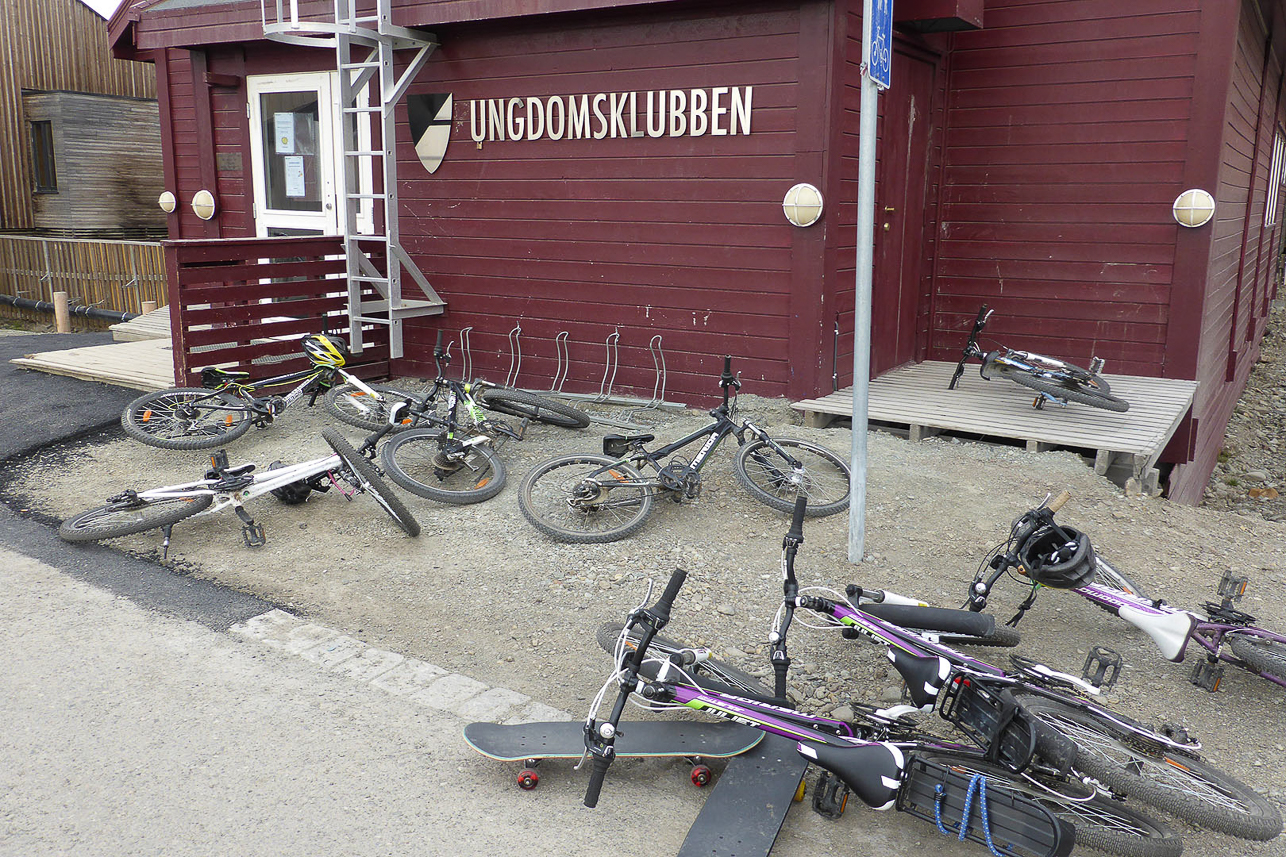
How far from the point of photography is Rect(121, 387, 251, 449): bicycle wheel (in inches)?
281

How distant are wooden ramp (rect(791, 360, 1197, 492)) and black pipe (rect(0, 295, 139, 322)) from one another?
11772mm

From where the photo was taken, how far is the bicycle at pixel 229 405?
7.22 metres

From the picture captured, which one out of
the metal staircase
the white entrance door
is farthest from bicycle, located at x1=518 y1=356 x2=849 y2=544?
the white entrance door

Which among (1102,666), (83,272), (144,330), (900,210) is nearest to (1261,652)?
(1102,666)

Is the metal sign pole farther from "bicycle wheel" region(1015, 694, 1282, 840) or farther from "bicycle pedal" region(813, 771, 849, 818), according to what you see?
"bicycle pedal" region(813, 771, 849, 818)

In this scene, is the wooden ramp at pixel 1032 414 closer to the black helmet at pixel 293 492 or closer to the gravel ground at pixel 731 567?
the gravel ground at pixel 731 567

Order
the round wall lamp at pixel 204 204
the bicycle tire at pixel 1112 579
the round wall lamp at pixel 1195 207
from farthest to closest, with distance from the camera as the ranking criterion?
the round wall lamp at pixel 204 204
the round wall lamp at pixel 1195 207
the bicycle tire at pixel 1112 579

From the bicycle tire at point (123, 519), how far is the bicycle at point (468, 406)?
155 cm

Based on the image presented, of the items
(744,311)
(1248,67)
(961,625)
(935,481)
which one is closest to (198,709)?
(961,625)

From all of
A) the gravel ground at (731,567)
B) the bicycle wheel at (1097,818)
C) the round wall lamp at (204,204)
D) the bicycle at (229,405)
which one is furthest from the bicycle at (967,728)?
the round wall lamp at (204,204)

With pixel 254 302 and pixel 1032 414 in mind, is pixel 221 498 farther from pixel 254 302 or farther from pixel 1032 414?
pixel 1032 414

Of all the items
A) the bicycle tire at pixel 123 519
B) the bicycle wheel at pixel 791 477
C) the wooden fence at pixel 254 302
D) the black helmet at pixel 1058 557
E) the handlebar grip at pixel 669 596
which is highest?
the wooden fence at pixel 254 302

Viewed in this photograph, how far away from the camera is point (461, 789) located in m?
3.51

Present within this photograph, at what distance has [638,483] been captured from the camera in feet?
18.8
